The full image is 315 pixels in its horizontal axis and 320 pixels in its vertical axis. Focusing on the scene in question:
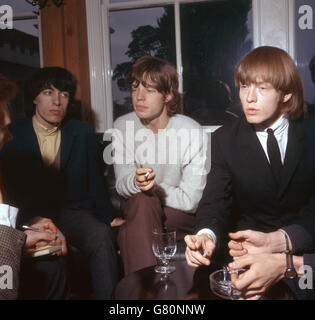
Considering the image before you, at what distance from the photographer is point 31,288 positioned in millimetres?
1750

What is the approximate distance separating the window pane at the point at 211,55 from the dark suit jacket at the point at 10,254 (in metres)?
1.98

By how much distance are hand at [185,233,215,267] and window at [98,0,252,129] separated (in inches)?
64.0

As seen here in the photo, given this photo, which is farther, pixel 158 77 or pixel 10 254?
pixel 158 77

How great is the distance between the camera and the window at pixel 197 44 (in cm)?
281

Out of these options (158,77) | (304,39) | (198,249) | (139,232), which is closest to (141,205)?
(139,232)

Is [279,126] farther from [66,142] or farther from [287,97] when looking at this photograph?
[66,142]

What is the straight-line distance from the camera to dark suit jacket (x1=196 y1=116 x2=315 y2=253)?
1.60 m

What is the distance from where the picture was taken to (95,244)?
75.4 inches

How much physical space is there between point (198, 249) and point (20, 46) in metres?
2.59

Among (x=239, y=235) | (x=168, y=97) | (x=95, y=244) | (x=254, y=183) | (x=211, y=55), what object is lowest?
(x=95, y=244)

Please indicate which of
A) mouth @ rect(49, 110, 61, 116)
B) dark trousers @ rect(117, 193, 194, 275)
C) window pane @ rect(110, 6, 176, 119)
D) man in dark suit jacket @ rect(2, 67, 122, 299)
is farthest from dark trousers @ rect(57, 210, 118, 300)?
window pane @ rect(110, 6, 176, 119)

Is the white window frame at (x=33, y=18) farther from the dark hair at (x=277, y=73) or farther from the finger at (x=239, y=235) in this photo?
the finger at (x=239, y=235)

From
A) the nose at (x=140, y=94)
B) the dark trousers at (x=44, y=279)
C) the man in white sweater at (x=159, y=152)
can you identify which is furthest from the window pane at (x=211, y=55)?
the dark trousers at (x=44, y=279)

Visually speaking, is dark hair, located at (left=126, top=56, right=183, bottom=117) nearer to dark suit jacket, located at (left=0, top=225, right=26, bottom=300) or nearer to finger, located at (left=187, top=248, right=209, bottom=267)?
finger, located at (left=187, top=248, right=209, bottom=267)
